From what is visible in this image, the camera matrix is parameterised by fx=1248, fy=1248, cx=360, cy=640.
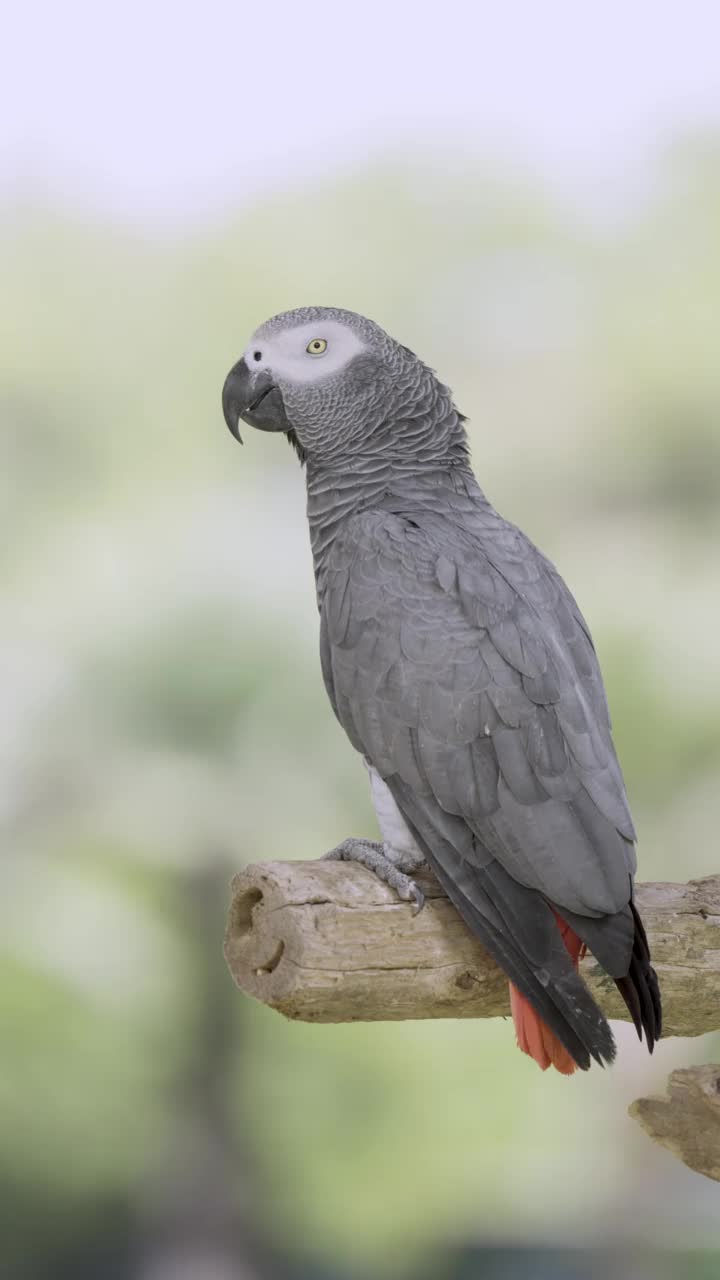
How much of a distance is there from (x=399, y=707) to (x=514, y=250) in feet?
6.95

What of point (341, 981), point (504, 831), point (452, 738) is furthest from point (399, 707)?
point (341, 981)

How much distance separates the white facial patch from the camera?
1.59m

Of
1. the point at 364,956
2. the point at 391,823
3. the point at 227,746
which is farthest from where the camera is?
the point at 227,746

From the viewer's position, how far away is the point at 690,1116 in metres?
1.44

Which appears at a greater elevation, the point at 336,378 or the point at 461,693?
the point at 336,378

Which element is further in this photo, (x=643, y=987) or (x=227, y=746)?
(x=227, y=746)

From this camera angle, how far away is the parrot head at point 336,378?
158 cm

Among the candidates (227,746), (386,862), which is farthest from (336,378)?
(227,746)

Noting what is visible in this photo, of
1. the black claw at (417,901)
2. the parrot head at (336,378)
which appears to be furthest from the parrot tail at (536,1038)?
the parrot head at (336,378)

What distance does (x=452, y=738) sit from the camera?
1.34m

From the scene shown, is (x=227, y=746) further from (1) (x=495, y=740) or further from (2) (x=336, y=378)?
(1) (x=495, y=740)

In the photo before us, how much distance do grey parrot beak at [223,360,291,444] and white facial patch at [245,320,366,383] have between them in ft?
0.07

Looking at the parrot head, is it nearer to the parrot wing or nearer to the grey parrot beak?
the grey parrot beak

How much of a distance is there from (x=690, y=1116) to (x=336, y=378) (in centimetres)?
99
